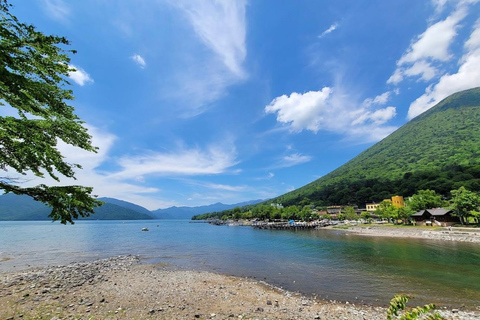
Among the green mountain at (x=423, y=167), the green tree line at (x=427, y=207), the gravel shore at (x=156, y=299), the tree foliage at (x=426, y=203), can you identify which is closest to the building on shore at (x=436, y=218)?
the green tree line at (x=427, y=207)

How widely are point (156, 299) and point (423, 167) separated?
172 meters

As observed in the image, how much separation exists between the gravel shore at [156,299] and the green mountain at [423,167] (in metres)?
116

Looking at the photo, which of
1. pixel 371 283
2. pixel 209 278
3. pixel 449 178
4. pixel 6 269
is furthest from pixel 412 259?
pixel 449 178

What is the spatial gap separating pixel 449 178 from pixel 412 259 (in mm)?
116761

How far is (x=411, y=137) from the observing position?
641ft

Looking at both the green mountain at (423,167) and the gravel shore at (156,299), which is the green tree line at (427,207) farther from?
the gravel shore at (156,299)

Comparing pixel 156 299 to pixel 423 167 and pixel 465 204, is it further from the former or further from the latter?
pixel 423 167

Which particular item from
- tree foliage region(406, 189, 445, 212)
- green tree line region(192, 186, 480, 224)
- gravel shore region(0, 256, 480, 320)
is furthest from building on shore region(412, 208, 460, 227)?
gravel shore region(0, 256, 480, 320)

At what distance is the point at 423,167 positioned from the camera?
448ft

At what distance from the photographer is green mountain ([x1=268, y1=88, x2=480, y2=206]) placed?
108 meters

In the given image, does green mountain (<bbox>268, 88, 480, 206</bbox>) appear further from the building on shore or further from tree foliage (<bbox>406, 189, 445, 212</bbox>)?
the building on shore

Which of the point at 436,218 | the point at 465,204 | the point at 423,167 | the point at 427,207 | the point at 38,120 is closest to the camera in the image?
the point at 38,120

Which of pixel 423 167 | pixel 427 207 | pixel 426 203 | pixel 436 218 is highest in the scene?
pixel 423 167

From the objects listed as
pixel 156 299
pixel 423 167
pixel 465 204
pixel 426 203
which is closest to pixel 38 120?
pixel 156 299
